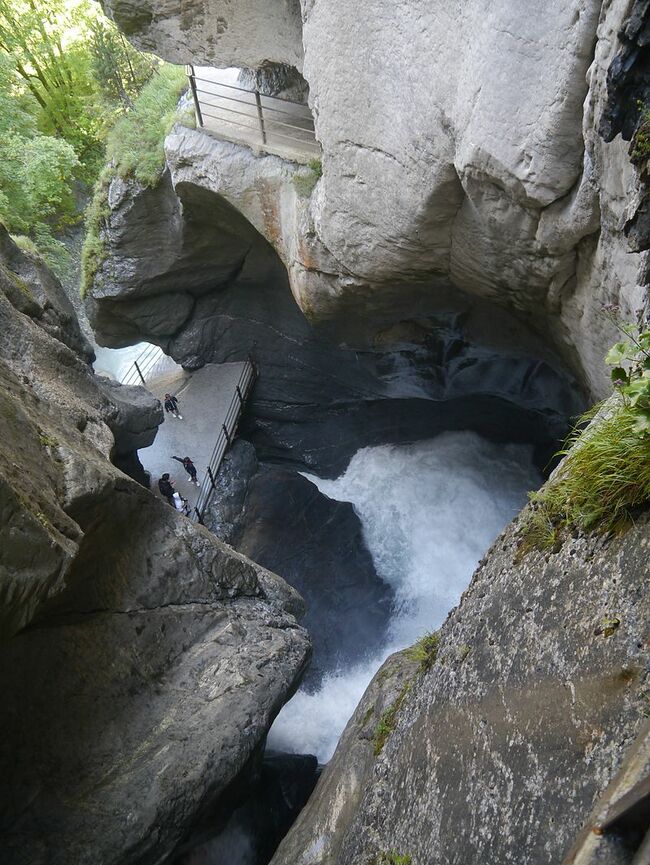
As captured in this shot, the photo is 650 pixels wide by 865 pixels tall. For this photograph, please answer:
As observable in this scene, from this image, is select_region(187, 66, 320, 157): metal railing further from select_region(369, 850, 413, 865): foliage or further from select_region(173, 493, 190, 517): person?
select_region(369, 850, 413, 865): foliage

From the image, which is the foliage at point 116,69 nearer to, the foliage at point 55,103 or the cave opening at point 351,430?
the foliage at point 55,103

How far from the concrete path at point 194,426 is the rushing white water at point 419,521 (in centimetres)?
241

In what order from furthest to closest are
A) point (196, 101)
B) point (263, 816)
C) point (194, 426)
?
point (194, 426) < point (196, 101) < point (263, 816)

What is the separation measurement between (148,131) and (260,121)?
10.1 ft

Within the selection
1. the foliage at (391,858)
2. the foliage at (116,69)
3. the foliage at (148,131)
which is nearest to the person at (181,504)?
the foliage at (148,131)

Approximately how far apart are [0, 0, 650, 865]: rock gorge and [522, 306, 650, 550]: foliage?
0.46ft

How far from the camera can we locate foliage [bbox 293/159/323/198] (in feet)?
30.7

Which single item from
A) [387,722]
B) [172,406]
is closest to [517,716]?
[387,722]

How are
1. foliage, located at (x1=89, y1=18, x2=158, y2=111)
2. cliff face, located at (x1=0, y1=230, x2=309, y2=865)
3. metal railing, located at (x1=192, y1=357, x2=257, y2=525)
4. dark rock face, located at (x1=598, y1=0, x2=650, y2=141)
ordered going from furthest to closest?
foliage, located at (x1=89, y1=18, x2=158, y2=111)
metal railing, located at (x1=192, y1=357, x2=257, y2=525)
cliff face, located at (x1=0, y1=230, x2=309, y2=865)
dark rock face, located at (x1=598, y1=0, x2=650, y2=141)

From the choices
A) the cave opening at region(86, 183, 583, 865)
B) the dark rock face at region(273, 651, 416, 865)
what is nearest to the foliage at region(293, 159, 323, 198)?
the cave opening at region(86, 183, 583, 865)

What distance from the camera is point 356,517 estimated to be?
488 inches

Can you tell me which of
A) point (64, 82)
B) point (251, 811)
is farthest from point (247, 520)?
point (64, 82)

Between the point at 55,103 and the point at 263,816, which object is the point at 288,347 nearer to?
the point at 263,816

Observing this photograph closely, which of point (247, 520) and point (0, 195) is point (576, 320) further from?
point (0, 195)
